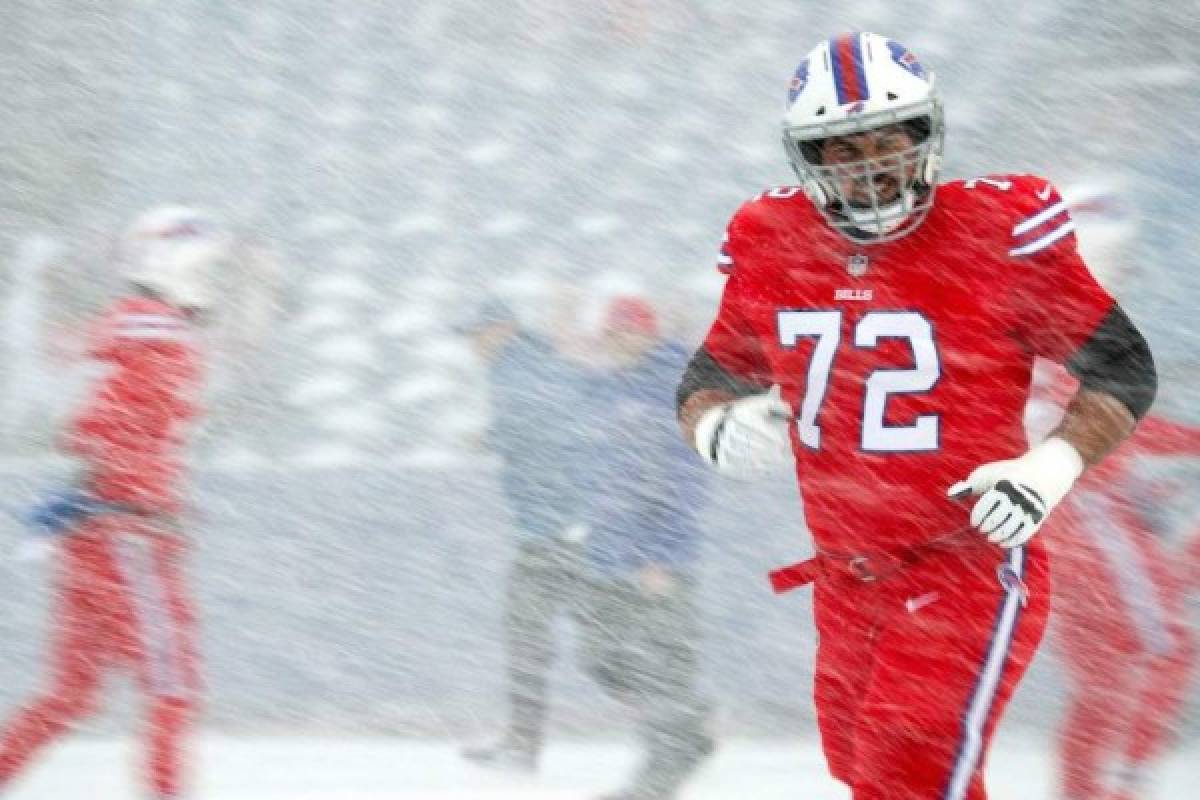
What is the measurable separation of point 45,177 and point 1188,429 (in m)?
4.57

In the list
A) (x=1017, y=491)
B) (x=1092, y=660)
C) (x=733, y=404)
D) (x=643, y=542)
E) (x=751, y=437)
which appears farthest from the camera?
(x=643, y=542)

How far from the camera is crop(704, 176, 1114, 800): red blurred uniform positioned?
92.0 inches

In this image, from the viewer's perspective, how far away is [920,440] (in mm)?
2426

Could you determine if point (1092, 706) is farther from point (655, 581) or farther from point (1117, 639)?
point (655, 581)

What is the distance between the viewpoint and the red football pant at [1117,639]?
382 centimetres

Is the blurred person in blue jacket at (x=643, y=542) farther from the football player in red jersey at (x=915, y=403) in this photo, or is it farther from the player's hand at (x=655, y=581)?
the football player in red jersey at (x=915, y=403)

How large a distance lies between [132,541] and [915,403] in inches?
73.9

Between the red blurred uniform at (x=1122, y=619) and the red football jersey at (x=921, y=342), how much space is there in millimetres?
1422

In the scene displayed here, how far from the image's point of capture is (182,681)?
3.68 metres

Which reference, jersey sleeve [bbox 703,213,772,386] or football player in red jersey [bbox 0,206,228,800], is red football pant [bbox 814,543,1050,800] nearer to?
jersey sleeve [bbox 703,213,772,386]

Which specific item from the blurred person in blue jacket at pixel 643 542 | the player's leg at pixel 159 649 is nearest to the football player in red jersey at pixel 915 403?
the player's leg at pixel 159 649

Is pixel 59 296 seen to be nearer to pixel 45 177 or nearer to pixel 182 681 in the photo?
pixel 45 177

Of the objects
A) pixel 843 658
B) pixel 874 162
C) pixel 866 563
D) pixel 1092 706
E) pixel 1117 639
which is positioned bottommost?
pixel 1092 706

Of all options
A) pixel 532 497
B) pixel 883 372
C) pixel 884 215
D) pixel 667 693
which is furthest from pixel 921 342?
pixel 532 497
